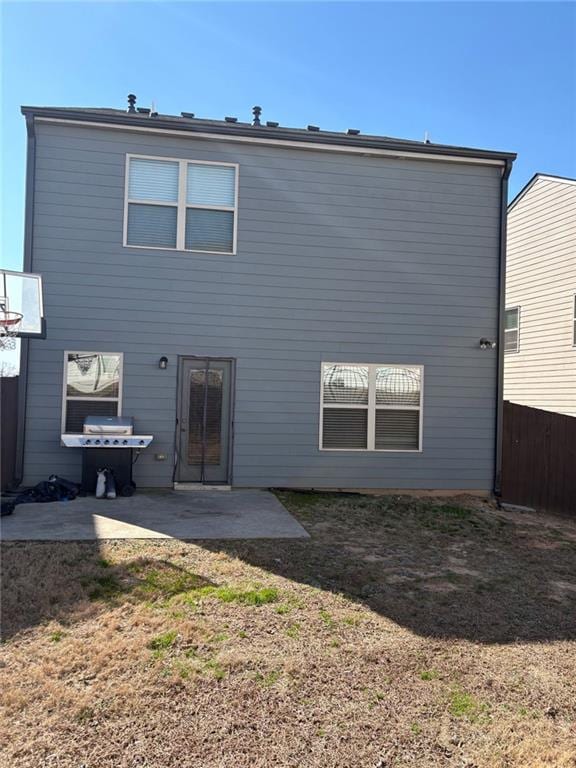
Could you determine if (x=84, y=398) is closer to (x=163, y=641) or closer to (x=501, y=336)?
(x=163, y=641)

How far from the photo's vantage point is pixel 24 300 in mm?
6730

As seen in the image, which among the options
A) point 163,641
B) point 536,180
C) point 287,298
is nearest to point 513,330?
point 536,180

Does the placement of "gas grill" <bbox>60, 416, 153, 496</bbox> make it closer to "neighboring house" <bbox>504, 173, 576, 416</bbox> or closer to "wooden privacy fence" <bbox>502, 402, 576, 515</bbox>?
"wooden privacy fence" <bbox>502, 402, 576, 515</bbox>

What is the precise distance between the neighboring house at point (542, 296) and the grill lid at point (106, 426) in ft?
28.7

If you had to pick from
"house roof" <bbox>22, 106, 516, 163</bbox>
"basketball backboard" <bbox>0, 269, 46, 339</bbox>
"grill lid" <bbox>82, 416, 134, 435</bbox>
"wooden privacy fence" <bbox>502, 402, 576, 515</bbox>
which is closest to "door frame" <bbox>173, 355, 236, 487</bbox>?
"grill lid" <bbox>82, 416, 134, 435</bbox>

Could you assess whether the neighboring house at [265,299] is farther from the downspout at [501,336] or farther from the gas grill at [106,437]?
the gas grill at [106,437]

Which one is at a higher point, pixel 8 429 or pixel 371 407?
pixel 371 407

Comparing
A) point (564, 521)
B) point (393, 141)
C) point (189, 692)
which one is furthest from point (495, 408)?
point (189, 692)

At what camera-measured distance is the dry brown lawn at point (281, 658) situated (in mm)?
2318

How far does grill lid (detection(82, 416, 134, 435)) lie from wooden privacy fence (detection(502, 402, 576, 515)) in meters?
6.15

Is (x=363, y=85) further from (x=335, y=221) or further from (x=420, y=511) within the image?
(x=420, y=511)

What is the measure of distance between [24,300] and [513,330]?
10806mm

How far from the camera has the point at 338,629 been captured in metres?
3.48

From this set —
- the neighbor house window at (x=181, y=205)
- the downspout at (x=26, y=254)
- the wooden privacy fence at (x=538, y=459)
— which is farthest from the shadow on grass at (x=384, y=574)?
the neighbor house window at (x=181, y=205)
